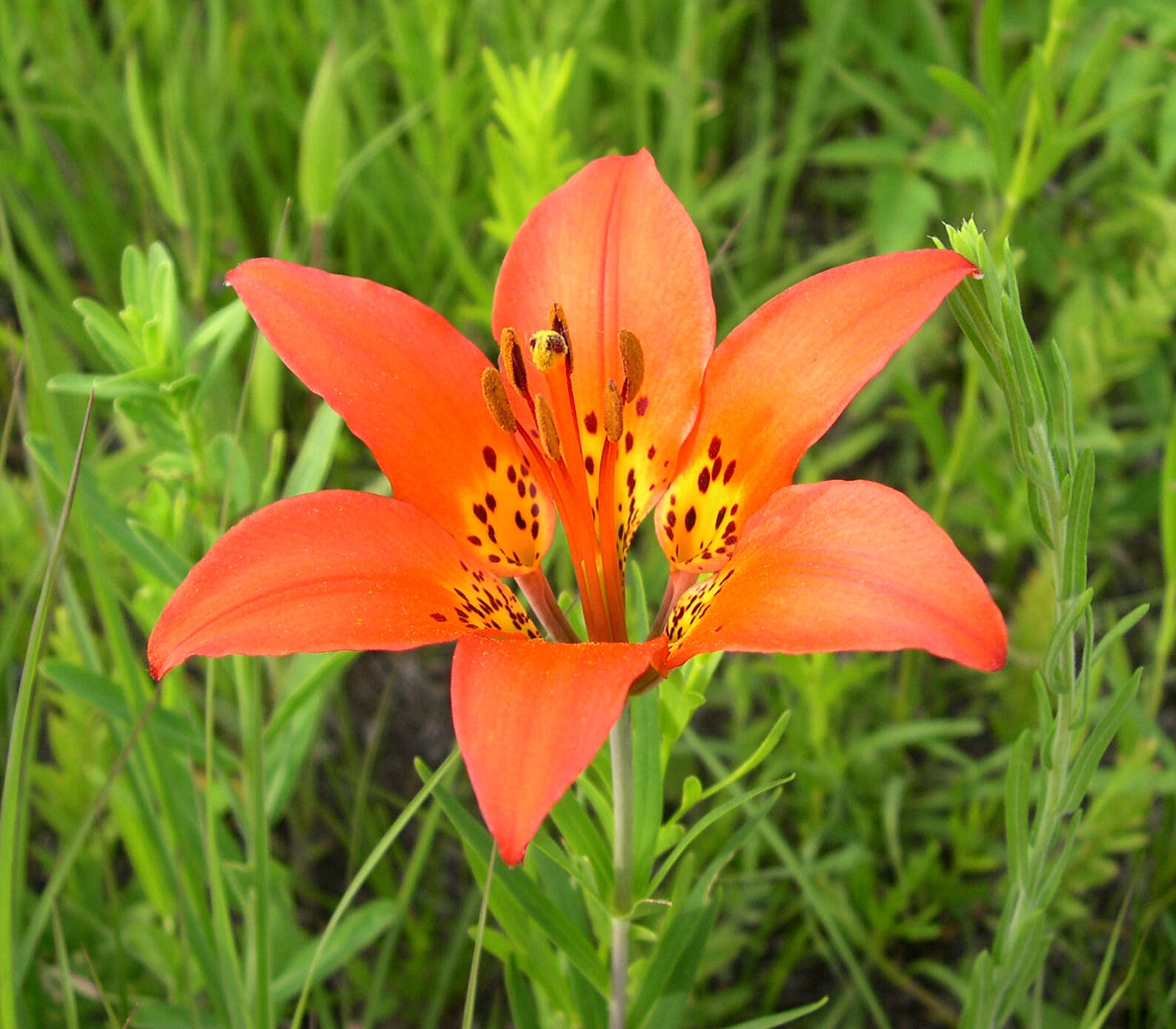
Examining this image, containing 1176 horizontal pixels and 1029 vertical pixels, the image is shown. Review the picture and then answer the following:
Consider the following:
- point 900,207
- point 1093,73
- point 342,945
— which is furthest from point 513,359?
point 900,207

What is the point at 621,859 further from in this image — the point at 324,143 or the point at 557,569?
the point at 324,143

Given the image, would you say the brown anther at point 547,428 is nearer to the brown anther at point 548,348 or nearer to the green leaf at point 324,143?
the brown anther at point 548,348

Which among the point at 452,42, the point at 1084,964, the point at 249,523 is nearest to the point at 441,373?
the point at 249,523

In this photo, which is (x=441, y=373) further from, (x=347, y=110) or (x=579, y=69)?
(x=347, y=110)

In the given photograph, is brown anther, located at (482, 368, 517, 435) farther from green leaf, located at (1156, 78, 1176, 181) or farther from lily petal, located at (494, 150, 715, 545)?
green leaf, located at (1156, 78, 1176, 181)

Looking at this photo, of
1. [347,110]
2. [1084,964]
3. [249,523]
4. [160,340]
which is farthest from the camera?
[347,110]

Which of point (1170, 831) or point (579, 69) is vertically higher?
point (579, 69)
